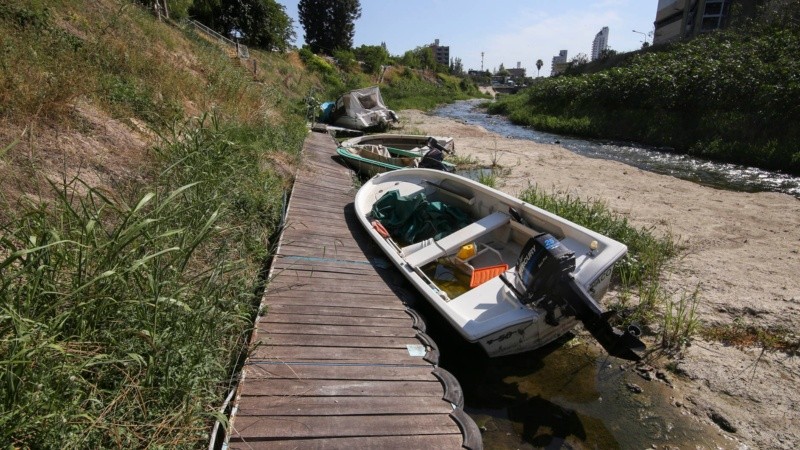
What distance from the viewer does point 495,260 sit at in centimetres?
519

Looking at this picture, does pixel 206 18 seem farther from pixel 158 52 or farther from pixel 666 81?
pixel 666 81

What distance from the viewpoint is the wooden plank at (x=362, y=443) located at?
2.52m

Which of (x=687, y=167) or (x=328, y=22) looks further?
(x=328, y=22)

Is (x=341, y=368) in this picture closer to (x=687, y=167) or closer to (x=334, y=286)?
(x=334, y=286)

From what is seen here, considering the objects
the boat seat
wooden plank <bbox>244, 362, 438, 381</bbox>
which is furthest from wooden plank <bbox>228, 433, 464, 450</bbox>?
the boat seat

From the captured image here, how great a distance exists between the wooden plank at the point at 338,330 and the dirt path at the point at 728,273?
2479 mm

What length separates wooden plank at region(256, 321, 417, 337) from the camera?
11.9 ft

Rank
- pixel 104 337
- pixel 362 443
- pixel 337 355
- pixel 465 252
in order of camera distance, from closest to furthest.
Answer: pixel 104 337 < pixel 362 443 < pixel 337 355 < pixel 465 252

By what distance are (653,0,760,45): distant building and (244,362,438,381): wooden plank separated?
152 ft

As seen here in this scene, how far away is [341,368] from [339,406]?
1.32 ft

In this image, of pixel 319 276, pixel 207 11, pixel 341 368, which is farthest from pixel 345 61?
pixel 341 368

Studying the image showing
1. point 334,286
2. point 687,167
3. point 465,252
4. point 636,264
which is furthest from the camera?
point 687,167

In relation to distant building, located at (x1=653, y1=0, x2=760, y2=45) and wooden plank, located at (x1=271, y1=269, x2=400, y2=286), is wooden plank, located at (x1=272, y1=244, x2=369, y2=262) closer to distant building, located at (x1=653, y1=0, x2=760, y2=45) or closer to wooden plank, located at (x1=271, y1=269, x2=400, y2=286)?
wooden plank, located at (x1=271, y1=269, x2=400, y2=286)

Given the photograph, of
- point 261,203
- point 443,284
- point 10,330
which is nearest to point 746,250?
point 443,284
